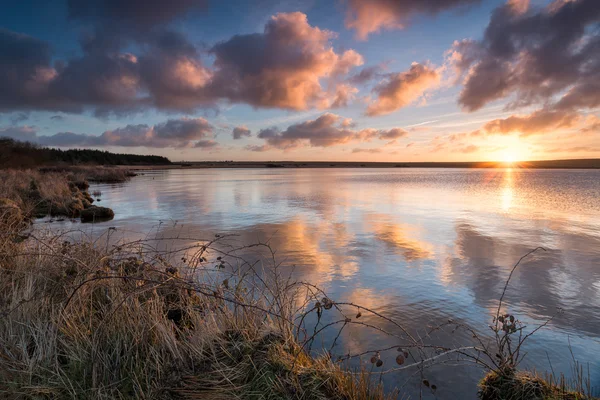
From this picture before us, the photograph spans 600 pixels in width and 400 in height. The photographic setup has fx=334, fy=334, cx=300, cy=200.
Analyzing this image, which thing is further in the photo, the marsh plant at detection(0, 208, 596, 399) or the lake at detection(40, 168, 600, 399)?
the lake at detection(40, 168, 600, 399)

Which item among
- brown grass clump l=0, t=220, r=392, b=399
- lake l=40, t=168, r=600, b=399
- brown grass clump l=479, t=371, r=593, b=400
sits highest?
brown grass clump l=0, t=220, r=392, b=399

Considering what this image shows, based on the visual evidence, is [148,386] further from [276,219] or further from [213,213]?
[213,213]

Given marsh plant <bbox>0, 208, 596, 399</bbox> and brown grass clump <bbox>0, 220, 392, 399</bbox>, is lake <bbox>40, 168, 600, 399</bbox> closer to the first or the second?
marsh plant <bbox>0, 208, 596, 399</bbox>

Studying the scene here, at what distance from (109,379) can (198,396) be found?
0.96 metres

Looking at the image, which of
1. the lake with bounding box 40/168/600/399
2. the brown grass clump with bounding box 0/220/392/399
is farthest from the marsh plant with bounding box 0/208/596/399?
the lake with bounding box 40/168/600/399

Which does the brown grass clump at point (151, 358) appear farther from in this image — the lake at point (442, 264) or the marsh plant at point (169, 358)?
the lake at point (442, 264)

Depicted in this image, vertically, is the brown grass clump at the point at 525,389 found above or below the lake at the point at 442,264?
above

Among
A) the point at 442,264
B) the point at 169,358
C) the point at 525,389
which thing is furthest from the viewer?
the point at 442,264

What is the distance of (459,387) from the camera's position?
4.29 meters

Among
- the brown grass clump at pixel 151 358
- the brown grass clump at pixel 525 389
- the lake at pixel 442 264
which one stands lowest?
the lake at pixel 442 264

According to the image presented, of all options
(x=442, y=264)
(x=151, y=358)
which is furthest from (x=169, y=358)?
(x=442, y=264)

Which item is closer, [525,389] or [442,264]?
[525,389]

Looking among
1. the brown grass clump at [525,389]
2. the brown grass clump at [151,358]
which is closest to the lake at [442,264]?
the brown grass clump at [525,389]

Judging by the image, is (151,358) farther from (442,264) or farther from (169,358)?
(442,264)
